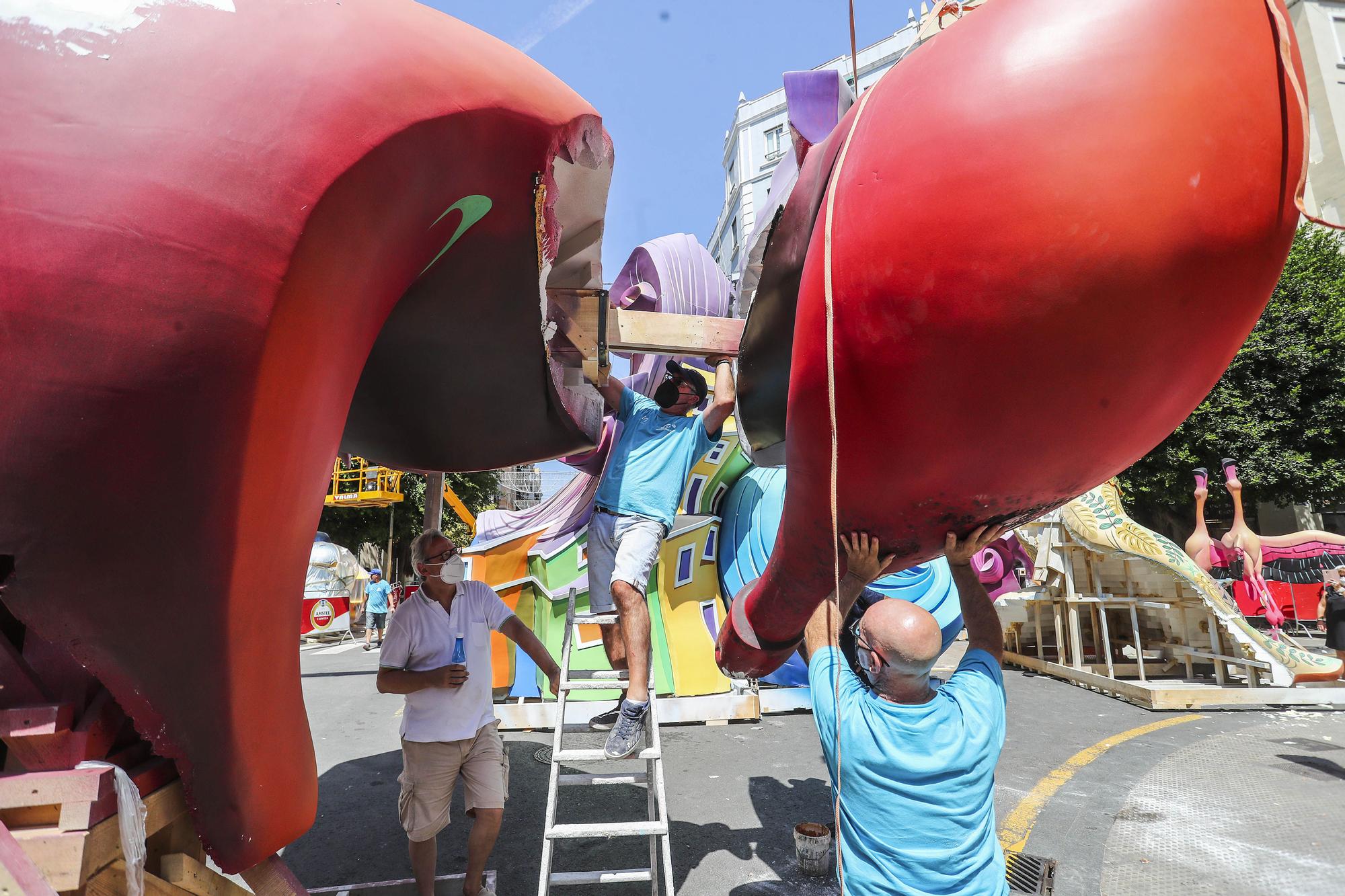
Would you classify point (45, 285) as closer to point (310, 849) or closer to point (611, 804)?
point (310, 849)

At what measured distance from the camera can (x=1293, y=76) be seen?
3.63 feet

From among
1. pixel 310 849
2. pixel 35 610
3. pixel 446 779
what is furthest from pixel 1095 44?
pixel 310 849

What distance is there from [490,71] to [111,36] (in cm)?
72

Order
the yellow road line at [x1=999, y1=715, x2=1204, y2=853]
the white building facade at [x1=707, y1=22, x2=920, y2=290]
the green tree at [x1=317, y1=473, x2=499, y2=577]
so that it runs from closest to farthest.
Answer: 1. the yellow road line at [x1=999, y1=715, x2=1204, y2=853]
2. the green tree at [x1=317, y1=473, x2=499, y2=577]
3. the white building facade at [x1=707, y1=22, x2=920, y2=290]

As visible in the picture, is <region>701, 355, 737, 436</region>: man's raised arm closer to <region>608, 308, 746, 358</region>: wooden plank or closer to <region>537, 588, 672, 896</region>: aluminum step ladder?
<region>608, 308, 746, 358</region>: wooden plank

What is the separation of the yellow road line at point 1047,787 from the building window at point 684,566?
3.09 meters

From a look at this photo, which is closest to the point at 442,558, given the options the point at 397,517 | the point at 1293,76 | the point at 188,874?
the point at 188,874

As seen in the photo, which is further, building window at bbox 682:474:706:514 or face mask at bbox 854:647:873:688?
building window at bbox 682:474:706:514

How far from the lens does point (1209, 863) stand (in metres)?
3.30

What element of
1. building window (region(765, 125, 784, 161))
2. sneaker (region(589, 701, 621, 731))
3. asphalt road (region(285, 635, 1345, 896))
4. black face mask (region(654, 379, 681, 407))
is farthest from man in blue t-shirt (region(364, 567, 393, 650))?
building window (region(765, 125, 784, 161))

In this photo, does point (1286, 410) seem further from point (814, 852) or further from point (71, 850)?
point (71, 850)

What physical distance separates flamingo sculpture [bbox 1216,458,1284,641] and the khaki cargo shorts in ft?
29.9

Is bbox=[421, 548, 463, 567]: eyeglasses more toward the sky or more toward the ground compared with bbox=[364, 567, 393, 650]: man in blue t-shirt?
more toward the sky

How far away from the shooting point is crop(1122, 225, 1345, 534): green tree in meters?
14.6
